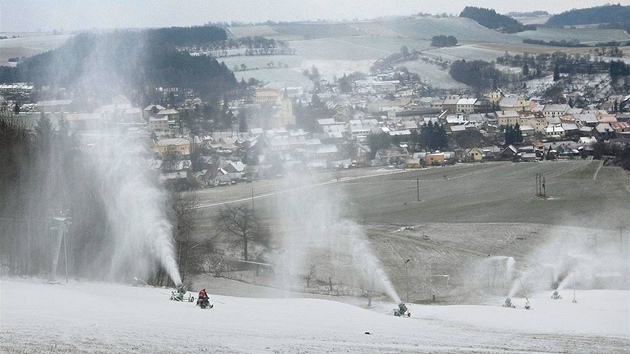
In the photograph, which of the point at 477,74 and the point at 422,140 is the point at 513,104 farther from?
the point at 477,74

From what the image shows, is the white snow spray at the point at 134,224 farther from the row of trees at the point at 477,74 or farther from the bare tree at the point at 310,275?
the row of trees at the point at 477,74

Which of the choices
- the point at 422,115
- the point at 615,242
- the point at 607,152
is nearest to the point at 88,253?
the point at 615,242

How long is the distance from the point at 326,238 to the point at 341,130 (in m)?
17.1

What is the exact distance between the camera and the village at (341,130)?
24531 millimetres

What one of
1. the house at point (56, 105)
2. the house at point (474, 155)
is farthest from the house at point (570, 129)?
the house at point (56, 105)

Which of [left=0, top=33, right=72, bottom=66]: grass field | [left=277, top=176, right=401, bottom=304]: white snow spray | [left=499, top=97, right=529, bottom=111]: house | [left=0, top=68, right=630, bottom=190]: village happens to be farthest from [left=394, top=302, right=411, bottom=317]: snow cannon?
[left=499, top=97, right=529, bottom=111]: house

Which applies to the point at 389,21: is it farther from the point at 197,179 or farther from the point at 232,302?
the point at 232,302

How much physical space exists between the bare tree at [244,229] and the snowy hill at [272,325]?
422cm

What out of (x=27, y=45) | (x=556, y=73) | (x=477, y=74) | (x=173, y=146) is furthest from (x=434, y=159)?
(x=477, y=74)

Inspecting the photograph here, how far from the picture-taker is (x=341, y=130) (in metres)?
31.4

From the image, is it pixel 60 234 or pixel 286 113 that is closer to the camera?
pixel 60 234

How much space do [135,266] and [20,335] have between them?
518cm

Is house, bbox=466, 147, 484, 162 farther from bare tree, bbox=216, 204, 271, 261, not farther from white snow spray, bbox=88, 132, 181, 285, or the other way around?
white snow spray, bbox=88, 132, 181, 285

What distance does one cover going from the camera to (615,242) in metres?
14.0
